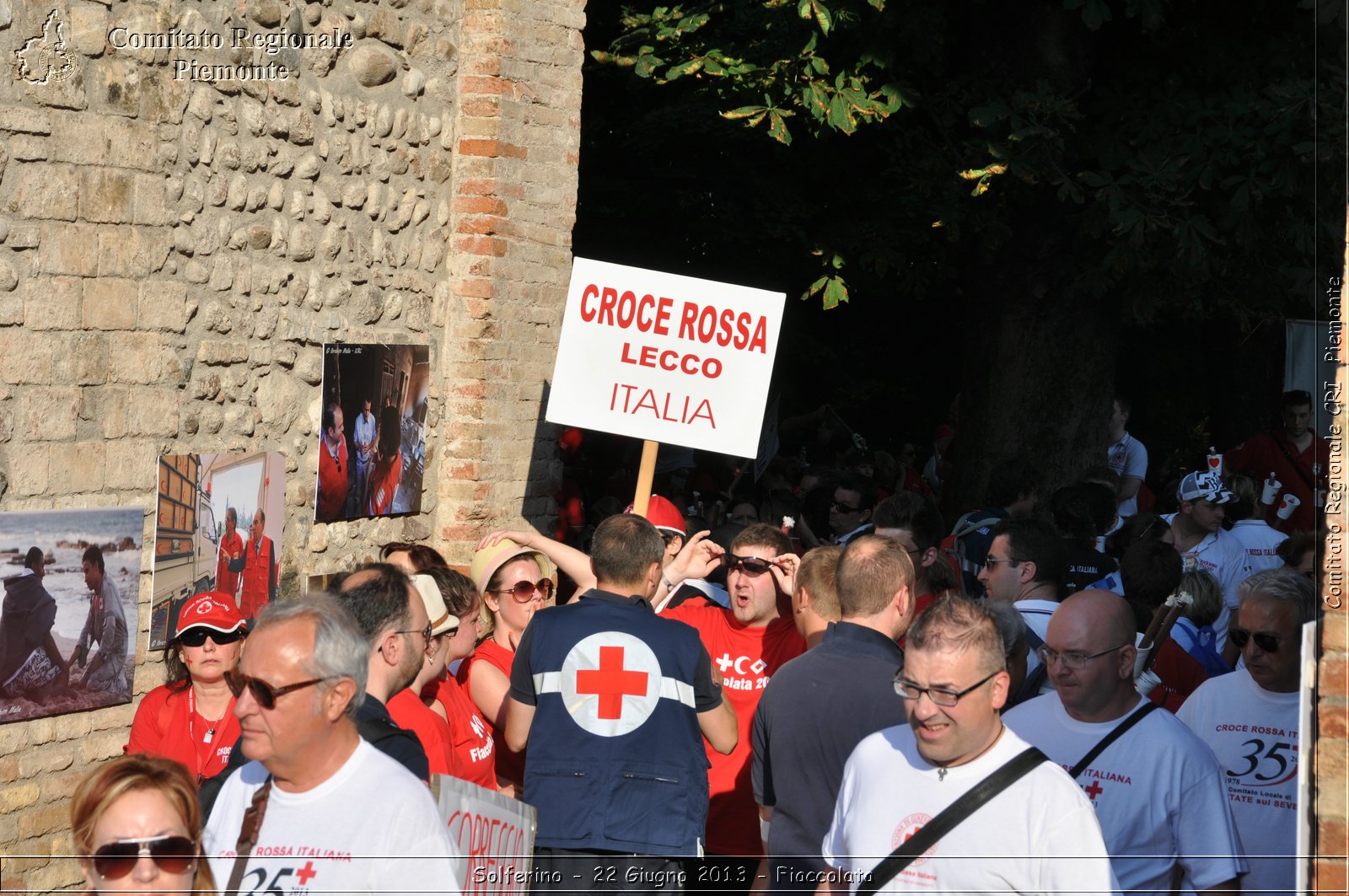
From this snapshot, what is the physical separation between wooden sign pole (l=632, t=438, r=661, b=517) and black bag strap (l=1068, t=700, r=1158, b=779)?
2.51 metres

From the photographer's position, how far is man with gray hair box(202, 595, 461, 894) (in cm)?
297

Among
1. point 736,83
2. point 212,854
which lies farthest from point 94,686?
point 736,83

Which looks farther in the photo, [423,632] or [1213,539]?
[1213,539]

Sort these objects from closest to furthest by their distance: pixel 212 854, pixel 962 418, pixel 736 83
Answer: pixel 212 854, pixel 736 83, pixel 962 418

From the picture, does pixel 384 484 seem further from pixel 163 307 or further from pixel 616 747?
pixel 616 747

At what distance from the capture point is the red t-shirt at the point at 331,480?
7.02 meters

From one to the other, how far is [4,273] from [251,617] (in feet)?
6.28

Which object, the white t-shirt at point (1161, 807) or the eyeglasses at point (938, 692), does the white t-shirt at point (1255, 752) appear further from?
the eyeglasses at point (938, 692)

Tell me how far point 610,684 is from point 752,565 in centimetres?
115

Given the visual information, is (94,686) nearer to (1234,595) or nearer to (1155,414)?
(1234,595)

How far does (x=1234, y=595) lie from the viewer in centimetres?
757

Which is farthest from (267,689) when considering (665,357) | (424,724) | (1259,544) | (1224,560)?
(1259,544)

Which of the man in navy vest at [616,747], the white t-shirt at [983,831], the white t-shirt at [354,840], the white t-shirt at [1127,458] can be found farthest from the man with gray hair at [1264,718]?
the white t-shirt at [1127,458]

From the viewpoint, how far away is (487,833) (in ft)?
11.8
